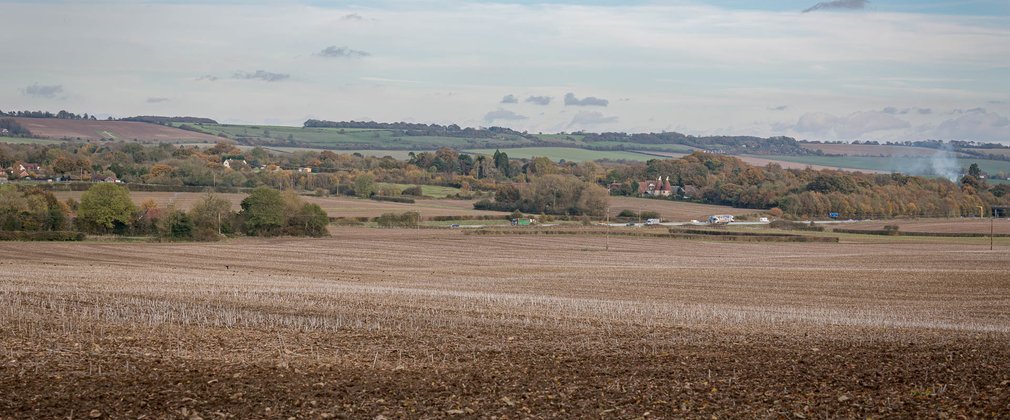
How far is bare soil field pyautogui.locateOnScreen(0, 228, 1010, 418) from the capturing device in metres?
13.3

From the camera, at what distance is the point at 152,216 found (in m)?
82.0

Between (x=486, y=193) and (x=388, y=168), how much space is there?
33418 millimetres

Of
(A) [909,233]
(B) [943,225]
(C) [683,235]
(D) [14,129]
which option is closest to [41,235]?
(C) [683,235]

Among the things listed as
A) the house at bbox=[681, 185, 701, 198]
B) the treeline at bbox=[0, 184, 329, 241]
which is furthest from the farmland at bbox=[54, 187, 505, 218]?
the house at bbox=[681, 185, 701, 198]

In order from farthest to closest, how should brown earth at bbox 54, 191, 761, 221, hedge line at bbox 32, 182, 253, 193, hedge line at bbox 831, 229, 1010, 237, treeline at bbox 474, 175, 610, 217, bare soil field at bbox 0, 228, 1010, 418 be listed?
treeline at bbox 474, 175, 610, 217 < hedge line at bbox 32, 182, 253, 193 < brown earth at bbox 54, 191, 761, 221 < hedge line at bbox 831, 229, 1010, 237 < bare soil field at bbox 0, 228, 1010, 418

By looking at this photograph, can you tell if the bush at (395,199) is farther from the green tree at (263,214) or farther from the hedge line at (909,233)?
the hedge line at (909,233)

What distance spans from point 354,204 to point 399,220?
18.1m

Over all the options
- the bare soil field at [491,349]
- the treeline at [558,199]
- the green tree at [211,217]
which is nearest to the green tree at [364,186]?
the treeline at [558,199]

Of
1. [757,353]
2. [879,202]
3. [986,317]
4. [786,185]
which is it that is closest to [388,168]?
[786,185]

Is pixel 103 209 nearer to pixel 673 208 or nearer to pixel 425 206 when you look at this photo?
pixel 425 206

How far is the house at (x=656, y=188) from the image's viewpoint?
14675 cm

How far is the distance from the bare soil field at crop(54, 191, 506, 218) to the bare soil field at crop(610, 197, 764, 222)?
61.7ft

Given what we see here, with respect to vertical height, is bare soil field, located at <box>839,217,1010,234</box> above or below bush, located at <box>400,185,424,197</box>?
below

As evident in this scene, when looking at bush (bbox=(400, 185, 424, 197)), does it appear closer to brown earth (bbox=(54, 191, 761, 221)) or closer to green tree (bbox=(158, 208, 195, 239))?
brown earth (bbox=(54, 191, 761, 221))
